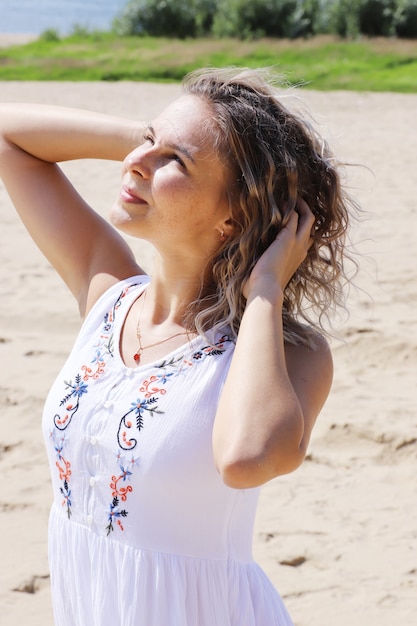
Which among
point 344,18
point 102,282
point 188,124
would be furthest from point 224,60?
point 188,124

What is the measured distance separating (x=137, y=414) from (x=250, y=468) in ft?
0.94

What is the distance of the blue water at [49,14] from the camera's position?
209 ft

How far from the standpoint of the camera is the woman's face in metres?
1.90

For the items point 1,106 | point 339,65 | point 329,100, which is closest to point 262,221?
point 1,106

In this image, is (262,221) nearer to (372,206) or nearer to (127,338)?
(127,338)

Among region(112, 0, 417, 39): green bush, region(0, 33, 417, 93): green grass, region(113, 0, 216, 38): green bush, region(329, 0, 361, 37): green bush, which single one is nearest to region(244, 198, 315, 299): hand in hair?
region(0, 33, 417, 93): green grass

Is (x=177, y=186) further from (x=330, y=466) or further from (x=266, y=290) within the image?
(x=330, y=466)

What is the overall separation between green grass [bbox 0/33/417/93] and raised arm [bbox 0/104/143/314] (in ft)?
62.8

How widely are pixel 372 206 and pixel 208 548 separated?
768 centimetres

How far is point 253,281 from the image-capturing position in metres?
1.90

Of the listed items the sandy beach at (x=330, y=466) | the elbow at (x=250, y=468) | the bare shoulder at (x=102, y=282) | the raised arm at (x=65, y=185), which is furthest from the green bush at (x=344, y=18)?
the elbow at (x=250, y=468)

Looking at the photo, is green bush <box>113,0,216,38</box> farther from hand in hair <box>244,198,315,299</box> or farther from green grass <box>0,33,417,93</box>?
hand in hair <box>244,198,315,299</box>

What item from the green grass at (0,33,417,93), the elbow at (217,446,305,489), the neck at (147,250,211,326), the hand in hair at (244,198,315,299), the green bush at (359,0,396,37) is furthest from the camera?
the green bush at (359,0,396,37)

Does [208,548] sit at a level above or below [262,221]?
below
